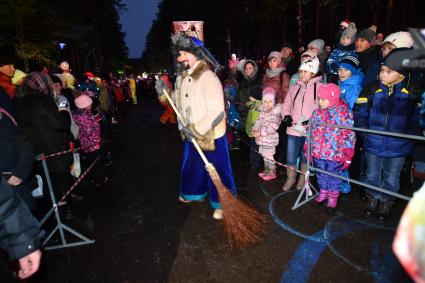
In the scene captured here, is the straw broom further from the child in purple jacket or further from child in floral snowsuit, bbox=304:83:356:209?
the child in purple jacket

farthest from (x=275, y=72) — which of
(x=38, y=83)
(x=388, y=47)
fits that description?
(x=38, y=83)

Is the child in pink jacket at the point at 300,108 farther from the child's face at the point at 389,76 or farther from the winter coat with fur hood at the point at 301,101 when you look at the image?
the child's face at the point at 389,76

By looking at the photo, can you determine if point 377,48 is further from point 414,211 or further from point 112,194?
point 112,194

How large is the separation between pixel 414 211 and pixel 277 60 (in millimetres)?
5058

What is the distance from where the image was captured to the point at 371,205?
3.81 m

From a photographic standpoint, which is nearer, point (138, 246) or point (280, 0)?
point (138, 246)

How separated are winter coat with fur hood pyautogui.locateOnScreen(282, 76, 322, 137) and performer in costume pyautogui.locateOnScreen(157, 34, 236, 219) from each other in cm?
137

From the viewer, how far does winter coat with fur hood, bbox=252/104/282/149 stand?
4.91m

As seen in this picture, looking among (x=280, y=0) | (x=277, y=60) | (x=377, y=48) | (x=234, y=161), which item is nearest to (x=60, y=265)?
(x=234, y=161)

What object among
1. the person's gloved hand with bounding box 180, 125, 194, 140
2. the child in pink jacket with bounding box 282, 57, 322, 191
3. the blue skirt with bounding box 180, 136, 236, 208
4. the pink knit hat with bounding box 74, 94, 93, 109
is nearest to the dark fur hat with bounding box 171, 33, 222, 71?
the person's gloved hand with bounding box 180, 125, 194, 140

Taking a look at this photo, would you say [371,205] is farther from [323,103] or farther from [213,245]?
[213,245]

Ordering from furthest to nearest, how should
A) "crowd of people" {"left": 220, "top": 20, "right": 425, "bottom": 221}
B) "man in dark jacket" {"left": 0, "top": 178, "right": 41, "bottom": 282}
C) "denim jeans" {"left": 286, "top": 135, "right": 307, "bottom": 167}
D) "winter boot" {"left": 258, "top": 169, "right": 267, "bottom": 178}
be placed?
"winter boot" {"left": 258, "top": 169, "right": 267, "bottom": 178}, "denim jeans" {"left": 286, "top": 135, "right": 307, "bottom": 167}, "crowd of people" {"left": 220, "top": 20, "right": 425, "bottom": 221}, "man in dark jacket" {"left": 0, "top": 178, "right": 41, "bottom": 282}

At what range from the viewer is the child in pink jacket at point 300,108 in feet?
13.8

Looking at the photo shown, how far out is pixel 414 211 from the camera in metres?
0.83
